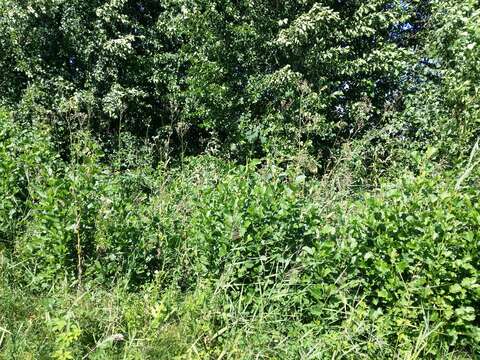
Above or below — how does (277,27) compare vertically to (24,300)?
above

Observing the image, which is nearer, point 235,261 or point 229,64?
point 235,261

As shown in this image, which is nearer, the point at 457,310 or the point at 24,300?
the point at 457,310

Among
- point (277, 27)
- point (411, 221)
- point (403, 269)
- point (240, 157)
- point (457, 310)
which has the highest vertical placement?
point (277, 27)

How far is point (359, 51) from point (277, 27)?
157cm

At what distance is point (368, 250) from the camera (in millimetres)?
2986

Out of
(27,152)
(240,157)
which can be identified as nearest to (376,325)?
(27,152)

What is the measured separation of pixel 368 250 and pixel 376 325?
1.47 feet

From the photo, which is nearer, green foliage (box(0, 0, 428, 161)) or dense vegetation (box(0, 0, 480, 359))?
dense vegetation (box(0, 0, 480, 359))

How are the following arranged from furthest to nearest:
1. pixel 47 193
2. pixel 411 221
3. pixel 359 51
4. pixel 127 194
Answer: pixel 359 51 → pixel 127 194 → pixel 47 193 → pixel 411 221

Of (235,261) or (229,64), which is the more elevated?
(229,64)

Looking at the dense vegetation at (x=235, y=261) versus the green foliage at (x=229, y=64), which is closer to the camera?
the dense vegetation at (x=235, y=261)

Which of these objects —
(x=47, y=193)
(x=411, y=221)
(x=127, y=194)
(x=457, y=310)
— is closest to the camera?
(x=457, y=310)

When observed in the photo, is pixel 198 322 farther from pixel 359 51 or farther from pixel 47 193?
pixel 359 51

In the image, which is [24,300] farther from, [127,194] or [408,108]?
[408,108]
